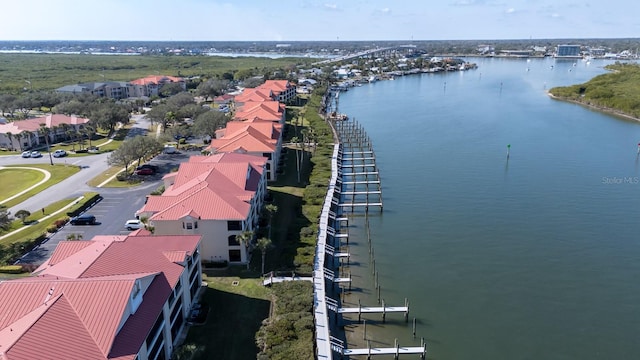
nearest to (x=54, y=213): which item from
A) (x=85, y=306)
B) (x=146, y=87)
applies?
(x=85, y=306)

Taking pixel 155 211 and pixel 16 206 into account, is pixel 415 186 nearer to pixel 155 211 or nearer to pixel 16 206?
pixel 155 211

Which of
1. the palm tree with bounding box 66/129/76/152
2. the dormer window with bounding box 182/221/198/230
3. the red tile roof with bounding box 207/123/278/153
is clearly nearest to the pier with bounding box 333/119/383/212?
the red tile roof with bounding box 207/123/278/153

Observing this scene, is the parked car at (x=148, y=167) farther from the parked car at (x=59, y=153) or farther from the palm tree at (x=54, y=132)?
the palm tree at (x=54, y=132)

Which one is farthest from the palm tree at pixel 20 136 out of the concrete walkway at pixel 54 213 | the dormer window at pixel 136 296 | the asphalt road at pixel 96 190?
the dormer window at pixel 136 296

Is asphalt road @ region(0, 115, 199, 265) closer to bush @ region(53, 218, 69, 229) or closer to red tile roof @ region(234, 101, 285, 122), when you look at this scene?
bush @ region(53, 218, 69, 229)

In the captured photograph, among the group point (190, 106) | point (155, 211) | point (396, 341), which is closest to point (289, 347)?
point (396, 341)

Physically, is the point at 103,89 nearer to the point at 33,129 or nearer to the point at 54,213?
the point at 33,129
